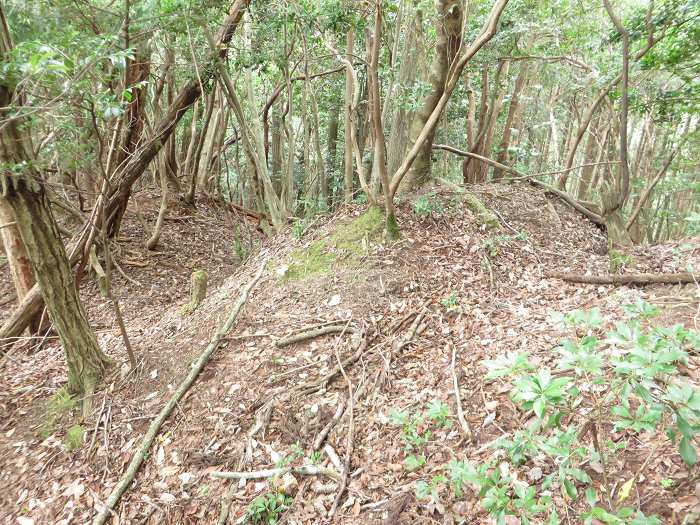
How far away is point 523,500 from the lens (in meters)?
1.81

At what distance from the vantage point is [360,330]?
14.4 ft

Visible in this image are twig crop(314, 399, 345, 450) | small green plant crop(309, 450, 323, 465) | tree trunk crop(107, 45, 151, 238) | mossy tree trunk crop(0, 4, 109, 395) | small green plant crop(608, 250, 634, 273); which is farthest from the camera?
tree trunk crop(107, 45, 151, 238)

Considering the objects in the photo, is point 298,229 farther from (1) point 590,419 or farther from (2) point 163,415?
(1) point 590,419

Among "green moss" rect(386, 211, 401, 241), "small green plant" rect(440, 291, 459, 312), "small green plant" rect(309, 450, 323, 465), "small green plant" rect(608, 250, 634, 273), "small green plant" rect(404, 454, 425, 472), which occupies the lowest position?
"small green plant" rect(309, 450, 323, 465)

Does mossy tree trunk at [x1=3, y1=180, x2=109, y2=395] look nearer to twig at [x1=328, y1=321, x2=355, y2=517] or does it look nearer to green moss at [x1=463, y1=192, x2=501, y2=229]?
twig at [x1=328, y1=321, x2=355, y2=517]

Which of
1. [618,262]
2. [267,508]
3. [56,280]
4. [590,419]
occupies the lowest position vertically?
[267,508]

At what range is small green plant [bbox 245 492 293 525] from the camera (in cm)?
302

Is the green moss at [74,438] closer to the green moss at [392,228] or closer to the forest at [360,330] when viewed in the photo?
the forest at [360,330]

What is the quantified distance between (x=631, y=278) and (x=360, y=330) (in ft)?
9.46

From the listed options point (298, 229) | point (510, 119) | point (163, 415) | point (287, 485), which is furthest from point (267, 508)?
point (510, 119)

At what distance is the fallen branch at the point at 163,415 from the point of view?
349 centimetres

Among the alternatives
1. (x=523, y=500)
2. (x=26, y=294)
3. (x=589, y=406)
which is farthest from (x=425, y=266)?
(x=26, y=294)

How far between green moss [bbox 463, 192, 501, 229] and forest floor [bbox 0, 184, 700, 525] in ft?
0.35

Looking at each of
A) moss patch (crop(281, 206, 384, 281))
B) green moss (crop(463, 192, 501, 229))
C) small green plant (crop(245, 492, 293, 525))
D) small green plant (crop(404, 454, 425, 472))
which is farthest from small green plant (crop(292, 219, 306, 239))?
small green plant (crop(404, 454, 425, 472))
